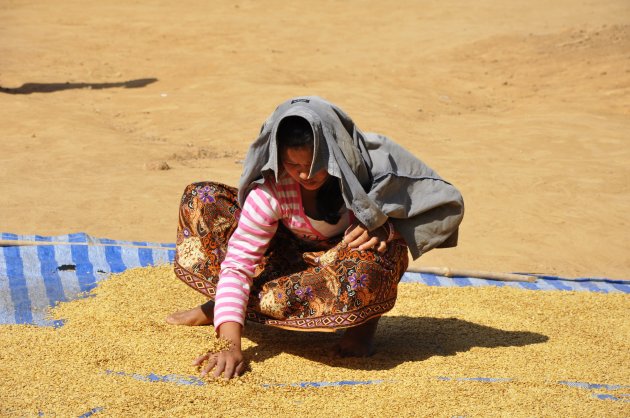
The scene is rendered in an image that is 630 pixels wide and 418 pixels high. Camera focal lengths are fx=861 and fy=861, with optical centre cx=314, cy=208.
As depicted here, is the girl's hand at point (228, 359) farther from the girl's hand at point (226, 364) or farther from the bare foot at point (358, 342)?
Result: the bare foot at point (358, 342)

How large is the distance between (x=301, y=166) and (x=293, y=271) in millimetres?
563

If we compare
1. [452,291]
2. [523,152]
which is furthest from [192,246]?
[523,152]

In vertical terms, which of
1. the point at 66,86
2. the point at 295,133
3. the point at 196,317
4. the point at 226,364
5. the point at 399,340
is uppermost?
the point at 295,133

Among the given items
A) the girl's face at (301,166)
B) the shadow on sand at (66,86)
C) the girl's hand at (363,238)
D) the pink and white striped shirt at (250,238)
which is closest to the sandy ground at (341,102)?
the shadow on sand at (66,86)

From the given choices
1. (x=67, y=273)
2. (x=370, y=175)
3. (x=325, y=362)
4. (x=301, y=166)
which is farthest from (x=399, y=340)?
(x=67, y=273)

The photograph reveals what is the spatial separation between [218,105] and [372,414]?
27.7 ft

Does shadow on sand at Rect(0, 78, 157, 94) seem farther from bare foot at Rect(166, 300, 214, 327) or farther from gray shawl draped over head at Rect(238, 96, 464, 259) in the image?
gray shawl draped over head at Rect(238, 96, 464, 259)

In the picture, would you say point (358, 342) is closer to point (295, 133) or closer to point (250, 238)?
point (250, 238)

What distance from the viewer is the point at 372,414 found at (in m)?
3.00

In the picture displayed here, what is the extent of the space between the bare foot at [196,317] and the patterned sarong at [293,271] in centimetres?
22

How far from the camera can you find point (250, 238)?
346 cm

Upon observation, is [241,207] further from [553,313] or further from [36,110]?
[36,110]

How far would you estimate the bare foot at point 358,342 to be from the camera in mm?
3686

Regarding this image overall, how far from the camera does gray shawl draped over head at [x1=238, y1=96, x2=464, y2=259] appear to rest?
327cm
